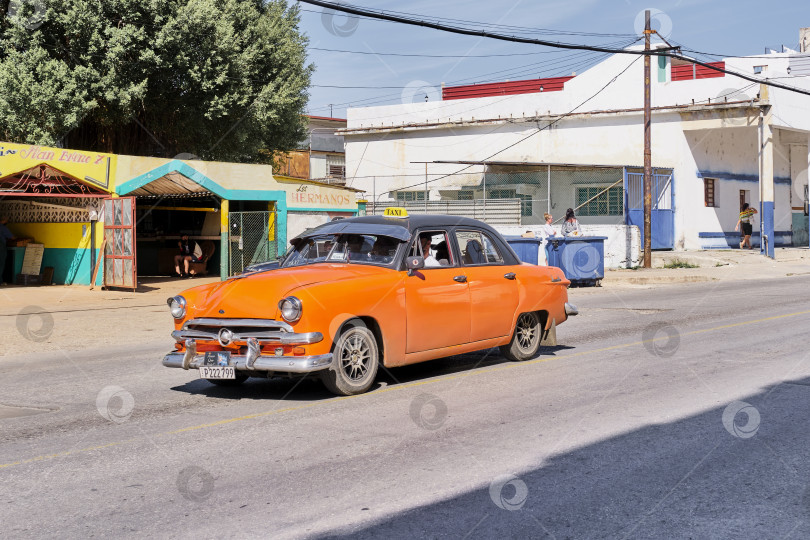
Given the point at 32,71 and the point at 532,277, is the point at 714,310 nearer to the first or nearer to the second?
the point at 532,277

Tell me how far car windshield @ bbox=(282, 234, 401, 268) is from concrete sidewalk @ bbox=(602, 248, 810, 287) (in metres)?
16.1

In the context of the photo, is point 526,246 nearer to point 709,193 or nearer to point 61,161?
point 61,161

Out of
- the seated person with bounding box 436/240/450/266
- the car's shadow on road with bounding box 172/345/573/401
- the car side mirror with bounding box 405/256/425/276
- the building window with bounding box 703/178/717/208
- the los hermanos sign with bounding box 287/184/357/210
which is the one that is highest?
the building window with bounding box 703/178/717/208

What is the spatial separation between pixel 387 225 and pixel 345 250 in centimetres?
52

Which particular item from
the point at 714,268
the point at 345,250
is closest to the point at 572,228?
the point at 714,268

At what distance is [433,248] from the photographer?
30.3 feet

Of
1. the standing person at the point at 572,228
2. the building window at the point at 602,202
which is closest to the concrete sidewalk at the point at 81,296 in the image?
the standing person at the point at 572,228

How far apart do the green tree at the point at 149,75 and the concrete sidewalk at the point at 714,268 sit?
48.7ft

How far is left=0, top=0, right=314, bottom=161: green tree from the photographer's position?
89.7 feet

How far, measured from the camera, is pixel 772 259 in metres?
33.6

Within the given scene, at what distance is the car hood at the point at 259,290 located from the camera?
25.6 feet

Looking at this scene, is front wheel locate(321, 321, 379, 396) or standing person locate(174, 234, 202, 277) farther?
standing person locate(174, 234, 202, 277)

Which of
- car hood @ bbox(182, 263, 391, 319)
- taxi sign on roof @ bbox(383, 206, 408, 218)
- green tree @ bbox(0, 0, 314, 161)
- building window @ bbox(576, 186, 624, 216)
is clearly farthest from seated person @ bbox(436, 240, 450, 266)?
building window @ bbox(576, 186, 624, 216)

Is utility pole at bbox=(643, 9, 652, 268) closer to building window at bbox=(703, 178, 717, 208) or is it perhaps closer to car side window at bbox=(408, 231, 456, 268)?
building window at bbox=(703, 178, 717, 208)
